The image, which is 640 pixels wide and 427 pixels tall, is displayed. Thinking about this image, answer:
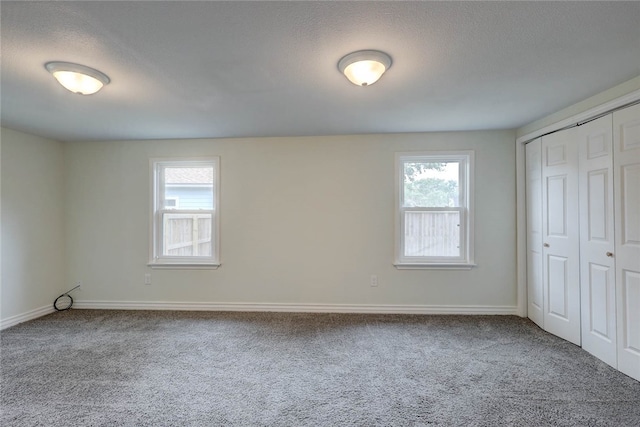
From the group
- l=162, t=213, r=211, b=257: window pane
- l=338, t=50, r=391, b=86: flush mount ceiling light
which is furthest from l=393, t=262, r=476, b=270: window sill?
l=162, t=213, r=211, b=257: window pane

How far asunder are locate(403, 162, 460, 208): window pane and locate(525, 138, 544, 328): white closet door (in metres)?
0.75

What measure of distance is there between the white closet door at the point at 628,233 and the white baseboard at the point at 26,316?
6.01 m

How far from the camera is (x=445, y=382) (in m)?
2.13

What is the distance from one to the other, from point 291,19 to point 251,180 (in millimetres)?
2441

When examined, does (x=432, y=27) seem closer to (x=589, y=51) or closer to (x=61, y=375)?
(x=589, y=51)

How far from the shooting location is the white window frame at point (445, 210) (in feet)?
11.6

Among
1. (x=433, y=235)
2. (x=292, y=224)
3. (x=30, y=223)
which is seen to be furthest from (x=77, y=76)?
(x=433, y=235)

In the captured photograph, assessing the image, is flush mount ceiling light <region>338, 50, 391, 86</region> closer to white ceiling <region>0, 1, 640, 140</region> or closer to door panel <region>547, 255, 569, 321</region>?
white ceiling <region>0, 1, 640, 140</region>

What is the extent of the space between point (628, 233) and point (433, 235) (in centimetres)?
172

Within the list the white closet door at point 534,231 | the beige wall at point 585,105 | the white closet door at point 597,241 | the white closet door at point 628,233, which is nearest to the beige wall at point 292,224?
the white closet door at point 534,231

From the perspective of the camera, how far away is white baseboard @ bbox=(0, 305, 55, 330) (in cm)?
320

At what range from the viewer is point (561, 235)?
284cm

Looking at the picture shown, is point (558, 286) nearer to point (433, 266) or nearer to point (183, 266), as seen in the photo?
point (433, 266)

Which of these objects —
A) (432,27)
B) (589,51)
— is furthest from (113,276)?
(589,51)
